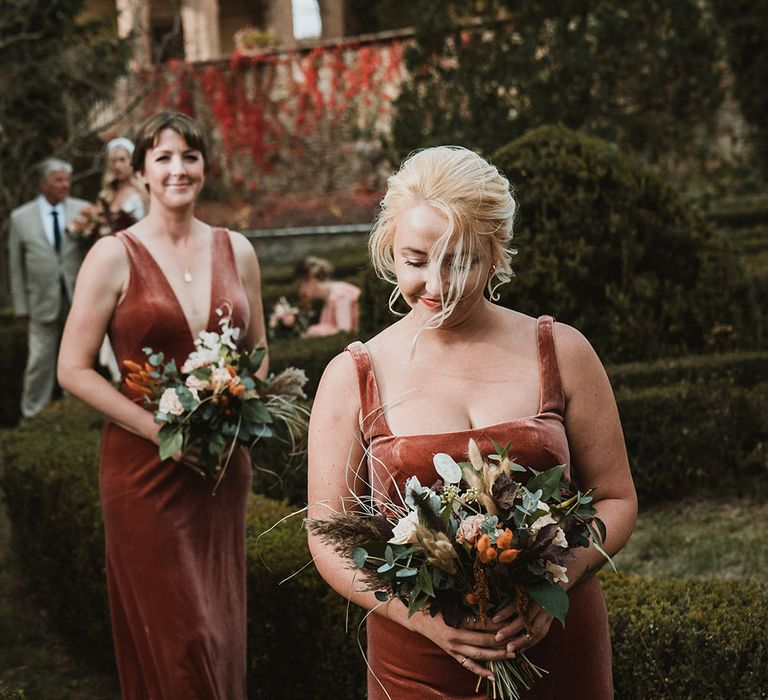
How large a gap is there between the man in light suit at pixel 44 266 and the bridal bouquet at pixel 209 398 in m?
6.36

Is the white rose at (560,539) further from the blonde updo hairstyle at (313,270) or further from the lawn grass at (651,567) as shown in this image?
the blonde updo hairstyle at (313,270)

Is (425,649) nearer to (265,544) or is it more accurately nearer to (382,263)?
(382,263)

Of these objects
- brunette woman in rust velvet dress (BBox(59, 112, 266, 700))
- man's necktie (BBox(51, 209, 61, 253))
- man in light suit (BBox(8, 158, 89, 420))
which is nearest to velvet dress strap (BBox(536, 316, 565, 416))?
brunette woman in rust velvet dress (BBox(59, 112, 266, 700))

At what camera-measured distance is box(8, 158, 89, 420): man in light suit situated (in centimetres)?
1030

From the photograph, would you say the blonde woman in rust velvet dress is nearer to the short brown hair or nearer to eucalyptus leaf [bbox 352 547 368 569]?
eucalyptus leaf [bbox 352 547 368 569]

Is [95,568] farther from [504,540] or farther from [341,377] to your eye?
[504,540]

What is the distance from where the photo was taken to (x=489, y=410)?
2.66m

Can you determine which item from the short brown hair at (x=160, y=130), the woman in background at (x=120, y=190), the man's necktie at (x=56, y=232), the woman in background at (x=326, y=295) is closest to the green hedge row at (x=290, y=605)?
the short brown hair at (x=160, y=130)

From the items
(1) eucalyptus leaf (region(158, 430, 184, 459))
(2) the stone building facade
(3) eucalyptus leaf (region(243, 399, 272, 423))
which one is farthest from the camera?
(2) the stone building facade

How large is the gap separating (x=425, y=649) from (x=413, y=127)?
10915mm

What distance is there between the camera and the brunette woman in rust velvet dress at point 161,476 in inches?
161

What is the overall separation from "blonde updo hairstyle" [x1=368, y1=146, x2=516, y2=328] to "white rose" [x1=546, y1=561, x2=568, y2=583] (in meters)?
0.56

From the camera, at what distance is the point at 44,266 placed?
1033 centimetres

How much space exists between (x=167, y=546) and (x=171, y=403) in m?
0.50
